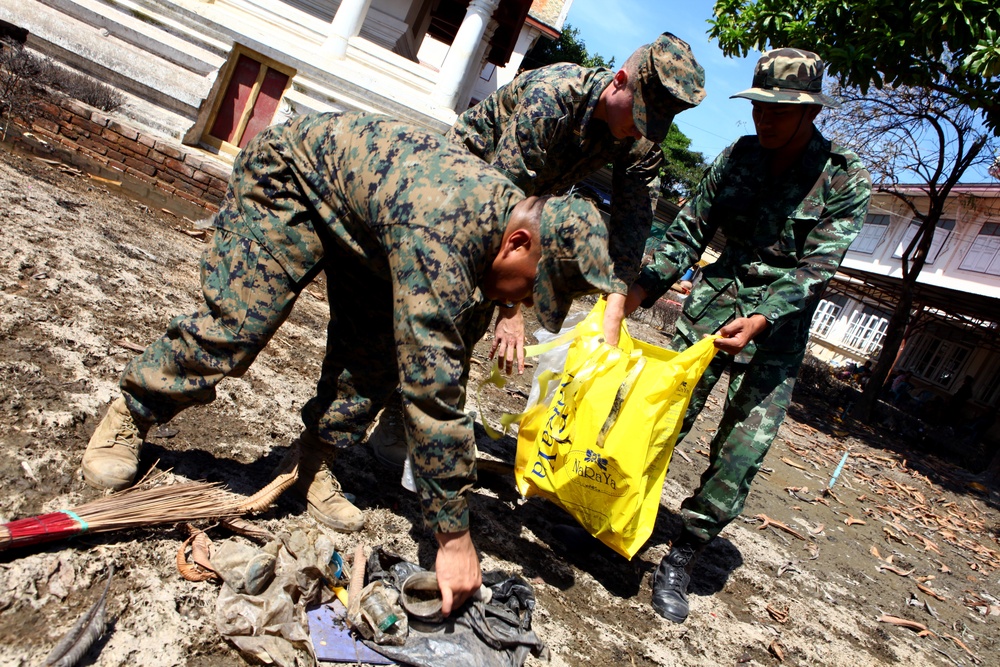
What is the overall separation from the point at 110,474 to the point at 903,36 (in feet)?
27.0

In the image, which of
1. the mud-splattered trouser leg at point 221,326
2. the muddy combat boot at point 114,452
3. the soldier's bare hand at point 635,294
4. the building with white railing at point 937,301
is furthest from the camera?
the building with white railing at point 937,301

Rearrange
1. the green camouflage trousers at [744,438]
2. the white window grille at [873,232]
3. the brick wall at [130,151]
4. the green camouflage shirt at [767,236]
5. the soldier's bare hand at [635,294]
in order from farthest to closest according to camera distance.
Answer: the white window grille at [873,232] < the brick wall at [130,151] < the soldier's bare hand at [635,294] < the green camouflage trousers at [744,438] < the green camouflage shirt at [767,236]

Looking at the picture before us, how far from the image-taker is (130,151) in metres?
7.49

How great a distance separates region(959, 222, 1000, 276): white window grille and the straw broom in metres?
23.9

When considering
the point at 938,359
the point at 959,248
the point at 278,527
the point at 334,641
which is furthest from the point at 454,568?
the point at 959,248

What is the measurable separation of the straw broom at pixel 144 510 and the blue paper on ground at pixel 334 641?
0.49 meters

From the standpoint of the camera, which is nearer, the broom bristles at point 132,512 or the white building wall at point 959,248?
the broom bristles at point 132,512

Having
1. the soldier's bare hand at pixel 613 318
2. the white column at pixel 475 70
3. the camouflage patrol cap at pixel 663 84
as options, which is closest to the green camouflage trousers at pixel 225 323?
the soldier's bare hand at pixel 613 318

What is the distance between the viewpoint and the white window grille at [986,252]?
20422 mm

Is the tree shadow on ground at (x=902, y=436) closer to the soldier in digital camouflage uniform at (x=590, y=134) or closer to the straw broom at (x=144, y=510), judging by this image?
the soldier in digital camouflage uniform at (x=590, y=134)

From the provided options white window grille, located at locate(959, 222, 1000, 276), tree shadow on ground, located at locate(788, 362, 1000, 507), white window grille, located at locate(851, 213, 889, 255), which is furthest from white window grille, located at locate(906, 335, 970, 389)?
tree shadow on ground, located at locate(788, 362, 1000, 507)

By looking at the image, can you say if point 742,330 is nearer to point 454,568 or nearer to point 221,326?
point 454,568

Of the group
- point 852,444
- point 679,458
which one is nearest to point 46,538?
point 679,458

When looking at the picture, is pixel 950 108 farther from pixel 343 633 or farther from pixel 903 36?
pixel 343 633
